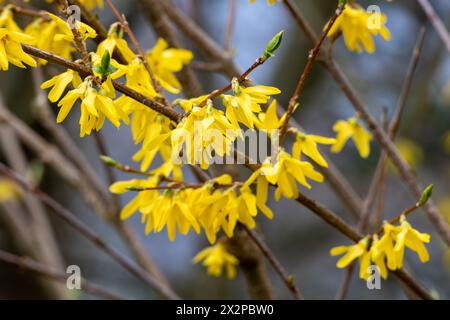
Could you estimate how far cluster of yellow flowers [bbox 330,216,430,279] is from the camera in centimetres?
113

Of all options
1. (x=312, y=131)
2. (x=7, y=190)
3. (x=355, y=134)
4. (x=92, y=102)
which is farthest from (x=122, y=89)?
(x=312, y=131)

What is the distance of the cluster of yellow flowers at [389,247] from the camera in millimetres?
1129

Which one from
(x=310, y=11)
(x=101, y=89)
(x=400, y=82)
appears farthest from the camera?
(x=400, y=82)

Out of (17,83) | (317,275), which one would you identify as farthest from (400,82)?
(17,83)

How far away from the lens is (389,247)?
1151mm

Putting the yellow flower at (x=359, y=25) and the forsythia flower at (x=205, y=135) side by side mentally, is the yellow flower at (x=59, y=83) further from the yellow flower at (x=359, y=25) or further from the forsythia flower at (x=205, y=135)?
the yellow flower at (x=359, y=25)

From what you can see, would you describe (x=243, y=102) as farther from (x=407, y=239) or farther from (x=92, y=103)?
(x=407, y=239)

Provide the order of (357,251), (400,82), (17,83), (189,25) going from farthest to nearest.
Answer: (400,82)
(17,83)
(189,25)
(357,251)

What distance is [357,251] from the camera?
1.18 m

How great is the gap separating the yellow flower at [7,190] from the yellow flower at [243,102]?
2.00m

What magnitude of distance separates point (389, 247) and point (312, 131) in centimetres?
366
